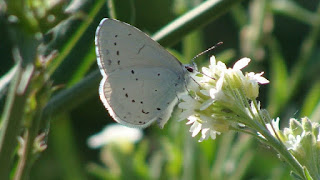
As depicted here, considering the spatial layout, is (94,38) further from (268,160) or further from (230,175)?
(268,160)

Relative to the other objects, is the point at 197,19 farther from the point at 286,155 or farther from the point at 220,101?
the point at 286,155

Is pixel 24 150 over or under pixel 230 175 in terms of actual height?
over

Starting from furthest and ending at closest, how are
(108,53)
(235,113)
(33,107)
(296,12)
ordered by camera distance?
(296,12) → (108,53) → (235,113) → (33,107)

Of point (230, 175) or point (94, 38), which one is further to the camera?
point (230, 175)

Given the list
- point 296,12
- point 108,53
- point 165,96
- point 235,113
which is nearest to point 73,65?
point 108,53

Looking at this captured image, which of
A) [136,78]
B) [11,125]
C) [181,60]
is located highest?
[11,125]

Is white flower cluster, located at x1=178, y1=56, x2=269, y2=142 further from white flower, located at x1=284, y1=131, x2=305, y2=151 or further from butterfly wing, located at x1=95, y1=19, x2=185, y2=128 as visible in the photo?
butterfly wing, located at x1=95, y1=19, x2=185, y2=128

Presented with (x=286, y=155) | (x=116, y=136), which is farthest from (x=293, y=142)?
(x=116, y=136)
